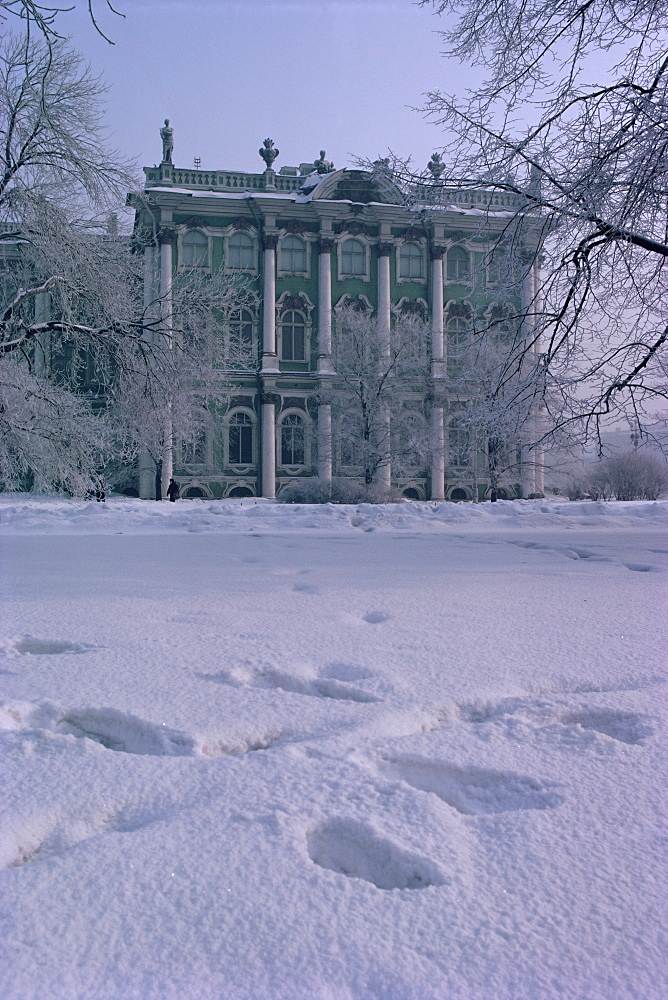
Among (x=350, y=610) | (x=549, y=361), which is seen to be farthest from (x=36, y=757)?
(x=549, y=361)

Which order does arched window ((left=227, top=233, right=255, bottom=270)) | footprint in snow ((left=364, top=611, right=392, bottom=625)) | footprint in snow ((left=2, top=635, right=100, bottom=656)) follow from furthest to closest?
1. arched window ((left=227, top=233, right=255, bottom=270))
2. footprint in snow ((left=364, top=611, right=392, bottom=625))
3. footprint in snow ((left=2, top=635, right=100, bottom=656))

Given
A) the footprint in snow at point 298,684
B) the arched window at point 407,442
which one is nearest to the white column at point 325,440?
the arched window at point 407,442

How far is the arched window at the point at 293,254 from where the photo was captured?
3177 cm

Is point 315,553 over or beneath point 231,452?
beneath

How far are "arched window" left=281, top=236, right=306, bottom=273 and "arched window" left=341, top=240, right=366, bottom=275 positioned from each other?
182 cm

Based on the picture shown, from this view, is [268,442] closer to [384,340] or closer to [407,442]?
[407,442]

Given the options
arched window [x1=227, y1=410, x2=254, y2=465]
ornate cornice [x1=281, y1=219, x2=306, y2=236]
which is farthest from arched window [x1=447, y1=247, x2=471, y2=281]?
arched window [x1=227, y1=410, x2=254, y2=465]

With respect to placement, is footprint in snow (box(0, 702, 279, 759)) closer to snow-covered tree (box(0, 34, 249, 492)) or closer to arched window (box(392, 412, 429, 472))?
snow-covered tree (box(0, 34, 249, 492))

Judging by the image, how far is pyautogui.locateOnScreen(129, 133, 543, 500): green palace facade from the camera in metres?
30.4

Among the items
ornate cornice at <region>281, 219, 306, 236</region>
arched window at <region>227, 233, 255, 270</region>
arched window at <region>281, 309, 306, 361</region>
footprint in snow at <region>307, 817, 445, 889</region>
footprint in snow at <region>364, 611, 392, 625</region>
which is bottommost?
footprint in snow at <region>307, 817, 445, 889</region>

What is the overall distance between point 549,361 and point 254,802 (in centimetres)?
551

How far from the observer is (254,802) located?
4.82 ft

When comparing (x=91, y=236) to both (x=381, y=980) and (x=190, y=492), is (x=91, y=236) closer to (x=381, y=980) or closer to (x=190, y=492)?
(x=381, y=980)

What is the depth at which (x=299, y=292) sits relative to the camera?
105 ft
